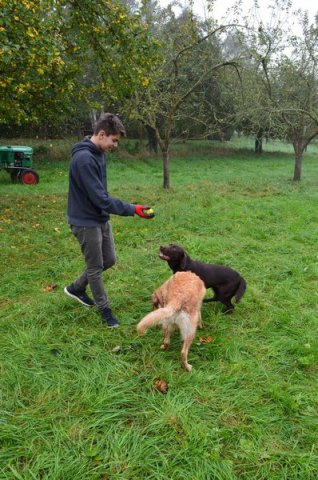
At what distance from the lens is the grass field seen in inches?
93.4

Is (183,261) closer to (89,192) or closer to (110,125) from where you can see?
(89,192)

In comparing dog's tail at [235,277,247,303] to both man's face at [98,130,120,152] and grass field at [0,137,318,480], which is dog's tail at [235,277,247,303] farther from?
man's face at [98,130,120,152]

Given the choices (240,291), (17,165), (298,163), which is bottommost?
(240,291)

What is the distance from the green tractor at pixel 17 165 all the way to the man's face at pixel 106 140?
1051 centimetres

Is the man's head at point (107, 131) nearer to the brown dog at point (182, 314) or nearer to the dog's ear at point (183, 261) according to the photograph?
the brown dog at point (182, 314)

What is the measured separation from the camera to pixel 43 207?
9.55 meters

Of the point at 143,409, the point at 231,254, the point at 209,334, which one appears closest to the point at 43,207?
the point at 231,254

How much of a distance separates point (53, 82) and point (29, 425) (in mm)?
8319

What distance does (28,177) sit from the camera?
42.2 feet

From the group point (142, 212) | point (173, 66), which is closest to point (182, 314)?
point (142, 212)

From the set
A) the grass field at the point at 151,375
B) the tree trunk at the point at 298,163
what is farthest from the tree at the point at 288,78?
the grass field at the point at 151,375

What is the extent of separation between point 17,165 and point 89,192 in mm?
11105

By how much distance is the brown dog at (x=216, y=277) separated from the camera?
422 cm

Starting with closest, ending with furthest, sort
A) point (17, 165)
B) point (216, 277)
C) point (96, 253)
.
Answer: point (96, 253), point (216, 277), point (17, 165)
